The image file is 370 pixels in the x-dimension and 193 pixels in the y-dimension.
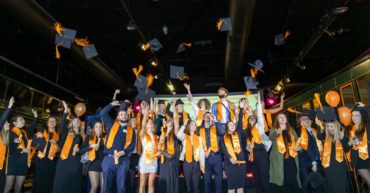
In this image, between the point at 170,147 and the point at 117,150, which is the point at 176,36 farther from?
the point at 117,150

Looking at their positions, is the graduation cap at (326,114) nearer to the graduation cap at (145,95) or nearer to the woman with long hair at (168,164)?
the woman with long hair at (168,164)

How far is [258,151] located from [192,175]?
972mm

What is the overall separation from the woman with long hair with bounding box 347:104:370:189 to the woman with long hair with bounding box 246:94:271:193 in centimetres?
112

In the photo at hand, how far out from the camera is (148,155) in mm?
3506

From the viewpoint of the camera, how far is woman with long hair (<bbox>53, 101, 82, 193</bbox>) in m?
3.36

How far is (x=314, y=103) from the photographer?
7.08 metres

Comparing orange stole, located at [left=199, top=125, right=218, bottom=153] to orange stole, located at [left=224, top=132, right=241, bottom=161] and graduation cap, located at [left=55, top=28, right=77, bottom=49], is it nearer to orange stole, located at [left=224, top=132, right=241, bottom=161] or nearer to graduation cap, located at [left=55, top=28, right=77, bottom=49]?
orange stole, located at [left=224, top=132, right=241, bottom=161]

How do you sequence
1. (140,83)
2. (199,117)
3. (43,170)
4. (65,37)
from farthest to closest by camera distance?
(140,83), (65,37), (199,117), (43,170)

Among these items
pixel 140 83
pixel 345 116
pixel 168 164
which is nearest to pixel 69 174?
pixel 168 164

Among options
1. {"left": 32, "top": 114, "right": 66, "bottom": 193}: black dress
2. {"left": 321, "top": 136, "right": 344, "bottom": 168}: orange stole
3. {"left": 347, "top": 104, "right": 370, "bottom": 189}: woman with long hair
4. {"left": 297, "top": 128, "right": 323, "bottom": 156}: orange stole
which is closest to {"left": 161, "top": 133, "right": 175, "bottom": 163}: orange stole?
{"left": 32, "top": 114, "right": 66, "bottom": 193}: black dress

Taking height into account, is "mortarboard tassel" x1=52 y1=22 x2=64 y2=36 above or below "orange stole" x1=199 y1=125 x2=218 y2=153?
above

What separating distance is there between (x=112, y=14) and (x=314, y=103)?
5775 millimetres

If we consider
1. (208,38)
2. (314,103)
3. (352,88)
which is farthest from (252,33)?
(352,88)

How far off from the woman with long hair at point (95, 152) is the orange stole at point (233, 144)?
1.72 m
